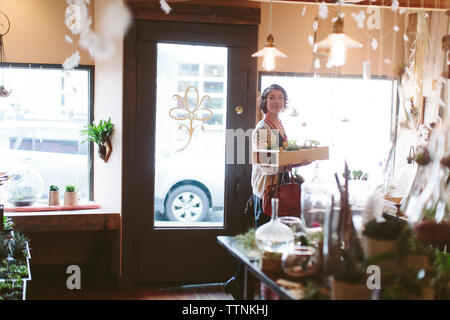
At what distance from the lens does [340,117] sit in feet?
18.1

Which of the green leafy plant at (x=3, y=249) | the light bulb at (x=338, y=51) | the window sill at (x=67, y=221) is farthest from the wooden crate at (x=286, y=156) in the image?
the green leafy plant at (x=3, y=249)

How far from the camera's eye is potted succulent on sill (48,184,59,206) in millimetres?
5324

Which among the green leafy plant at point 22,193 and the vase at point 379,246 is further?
the green leafy plant at point 22,193

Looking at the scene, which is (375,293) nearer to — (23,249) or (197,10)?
(23,249)

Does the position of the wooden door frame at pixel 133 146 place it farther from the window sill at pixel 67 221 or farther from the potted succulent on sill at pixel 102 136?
the potted succulent on sill at pixel 102 136

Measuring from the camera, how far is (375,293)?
2438mm

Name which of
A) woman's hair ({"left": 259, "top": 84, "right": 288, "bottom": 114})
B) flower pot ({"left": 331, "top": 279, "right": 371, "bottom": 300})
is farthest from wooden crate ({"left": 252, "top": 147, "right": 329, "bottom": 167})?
flower pot ({"left": 331, "top": 279, "right": 371, "bottom": 300})

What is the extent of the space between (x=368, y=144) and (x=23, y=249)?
3613 mm

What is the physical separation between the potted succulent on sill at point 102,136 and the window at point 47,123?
353 mm

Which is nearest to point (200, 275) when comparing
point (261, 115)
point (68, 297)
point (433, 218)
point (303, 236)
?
point (68, 297)

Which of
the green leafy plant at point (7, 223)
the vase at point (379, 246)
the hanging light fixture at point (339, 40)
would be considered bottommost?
the green leafy plant at point (7, 223)

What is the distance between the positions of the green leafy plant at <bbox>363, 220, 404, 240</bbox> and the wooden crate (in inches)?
63.4

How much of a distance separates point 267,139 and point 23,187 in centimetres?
254

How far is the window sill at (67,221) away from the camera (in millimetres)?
4941
